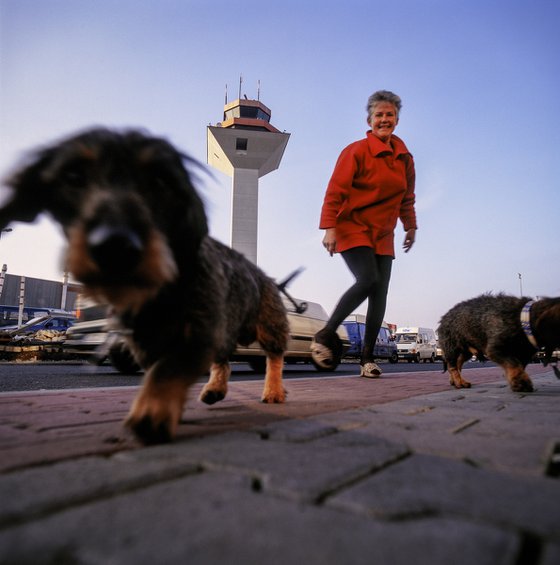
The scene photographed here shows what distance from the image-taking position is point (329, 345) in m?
4.47

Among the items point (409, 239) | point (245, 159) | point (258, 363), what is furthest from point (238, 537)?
point (245, 159)

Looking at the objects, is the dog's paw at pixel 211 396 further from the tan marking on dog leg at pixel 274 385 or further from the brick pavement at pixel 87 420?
the tan marking on dog leg at pixel 274 385

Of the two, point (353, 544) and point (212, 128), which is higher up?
point (212, 128)

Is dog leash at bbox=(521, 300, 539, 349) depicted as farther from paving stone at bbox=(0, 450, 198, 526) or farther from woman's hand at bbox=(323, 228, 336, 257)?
paving stone at bbox=(0, 450, 198, 526)

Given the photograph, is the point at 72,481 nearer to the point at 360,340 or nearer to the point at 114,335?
the point at 114,335

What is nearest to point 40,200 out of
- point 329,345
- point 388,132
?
point 329,345

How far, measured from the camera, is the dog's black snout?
1.49 meters

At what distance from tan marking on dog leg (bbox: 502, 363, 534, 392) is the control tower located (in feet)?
115

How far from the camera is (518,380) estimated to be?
14.6 feet

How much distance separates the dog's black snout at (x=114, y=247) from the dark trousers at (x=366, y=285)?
321 centimetres

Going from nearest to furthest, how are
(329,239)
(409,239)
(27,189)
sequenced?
(27,189) → (329,239) → (409,239)

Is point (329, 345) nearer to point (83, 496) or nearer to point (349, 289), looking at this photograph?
point (349, 289)

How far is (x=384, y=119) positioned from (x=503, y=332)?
8.67ft

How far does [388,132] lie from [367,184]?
0.70 m
